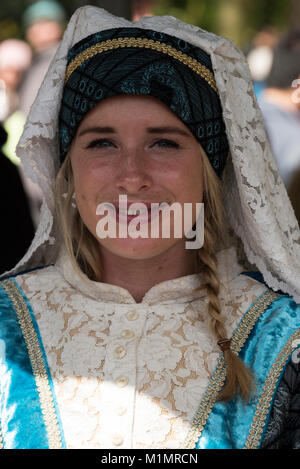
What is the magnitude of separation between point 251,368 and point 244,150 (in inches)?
24.5

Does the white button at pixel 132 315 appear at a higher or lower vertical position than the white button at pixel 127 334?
higher

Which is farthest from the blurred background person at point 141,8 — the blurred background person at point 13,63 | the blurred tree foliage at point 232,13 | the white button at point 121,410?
the blurred tree foliage at point 232,13

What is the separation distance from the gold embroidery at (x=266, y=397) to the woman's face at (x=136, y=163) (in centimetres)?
45

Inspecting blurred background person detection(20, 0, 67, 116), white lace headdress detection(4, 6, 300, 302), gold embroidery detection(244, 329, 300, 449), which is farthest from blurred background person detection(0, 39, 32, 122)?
gold embroidery detection(244, 329, 300, 449)

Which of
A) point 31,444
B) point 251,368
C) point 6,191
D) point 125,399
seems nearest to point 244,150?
point 251,368

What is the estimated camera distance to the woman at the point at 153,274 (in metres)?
1.98

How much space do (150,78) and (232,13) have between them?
1249cm

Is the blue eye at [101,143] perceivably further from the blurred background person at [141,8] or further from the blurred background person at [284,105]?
the blurred background person at [141,8]

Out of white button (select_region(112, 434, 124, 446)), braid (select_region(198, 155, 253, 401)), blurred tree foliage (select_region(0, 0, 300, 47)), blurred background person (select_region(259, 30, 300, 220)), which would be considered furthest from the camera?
blurred tree foliage (select_region(0, 0, 300, 47))

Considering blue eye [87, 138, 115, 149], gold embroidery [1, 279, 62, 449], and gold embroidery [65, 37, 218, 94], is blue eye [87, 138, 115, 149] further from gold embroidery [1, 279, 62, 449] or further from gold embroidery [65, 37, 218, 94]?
gold embroidery [1, 279, 62, 449]

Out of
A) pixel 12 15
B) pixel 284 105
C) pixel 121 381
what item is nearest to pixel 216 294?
pixel 121 381

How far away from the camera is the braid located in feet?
6.57

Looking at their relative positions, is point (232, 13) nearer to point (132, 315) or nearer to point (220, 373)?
point (132, 315)
